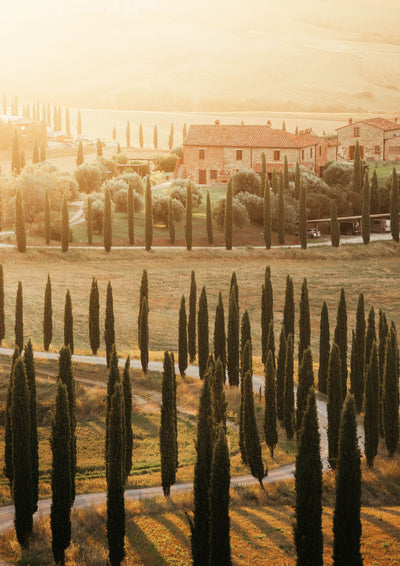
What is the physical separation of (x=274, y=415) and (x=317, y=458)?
1178cm

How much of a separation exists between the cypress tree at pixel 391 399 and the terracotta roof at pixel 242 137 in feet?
239

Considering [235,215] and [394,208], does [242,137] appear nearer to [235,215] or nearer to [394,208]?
[235,215]

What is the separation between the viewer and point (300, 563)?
82.7 ft

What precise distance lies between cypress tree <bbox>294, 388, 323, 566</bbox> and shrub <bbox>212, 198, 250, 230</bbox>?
62585 millimetres

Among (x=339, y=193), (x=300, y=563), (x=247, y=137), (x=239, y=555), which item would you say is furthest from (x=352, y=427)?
(x=247, y=137)

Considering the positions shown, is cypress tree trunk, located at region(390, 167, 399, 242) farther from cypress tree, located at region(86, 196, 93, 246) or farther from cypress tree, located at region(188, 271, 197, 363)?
cypress tree, located at region(188, 271, 197, 363)

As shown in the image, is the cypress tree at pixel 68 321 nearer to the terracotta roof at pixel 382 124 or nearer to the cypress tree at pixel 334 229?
the cypress tree at pixel 334 229

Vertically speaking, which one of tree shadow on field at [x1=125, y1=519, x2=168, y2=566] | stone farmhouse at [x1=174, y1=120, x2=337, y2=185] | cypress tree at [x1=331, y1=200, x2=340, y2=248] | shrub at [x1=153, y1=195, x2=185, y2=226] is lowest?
tree shadow on field at [x1=125, y1=519, x2=168, y2=566]

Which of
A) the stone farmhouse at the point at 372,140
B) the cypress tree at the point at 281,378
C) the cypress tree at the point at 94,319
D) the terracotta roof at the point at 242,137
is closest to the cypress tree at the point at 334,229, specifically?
the terracotta roof at the point at 242,137

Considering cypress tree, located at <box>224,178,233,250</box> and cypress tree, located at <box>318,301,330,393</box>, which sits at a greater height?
cypress tree, located at <box>224,178,233,250</box>

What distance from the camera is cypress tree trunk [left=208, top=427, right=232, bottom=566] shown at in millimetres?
25250

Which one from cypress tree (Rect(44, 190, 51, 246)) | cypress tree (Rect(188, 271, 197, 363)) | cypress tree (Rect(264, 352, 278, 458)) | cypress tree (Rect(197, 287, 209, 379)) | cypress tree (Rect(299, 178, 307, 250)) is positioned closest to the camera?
cypress tree (Rect(264, 352, 278, 458))

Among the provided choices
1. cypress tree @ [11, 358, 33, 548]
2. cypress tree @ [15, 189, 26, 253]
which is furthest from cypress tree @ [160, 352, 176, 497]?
cypress tree @ [15, 189, 26, 253]

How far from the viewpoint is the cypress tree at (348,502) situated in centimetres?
2475
